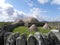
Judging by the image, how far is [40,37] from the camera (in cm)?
927

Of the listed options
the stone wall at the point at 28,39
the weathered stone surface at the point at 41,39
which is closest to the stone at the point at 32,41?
the stone wall at the point at 28,39

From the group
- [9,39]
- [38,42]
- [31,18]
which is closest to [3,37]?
[9,39]

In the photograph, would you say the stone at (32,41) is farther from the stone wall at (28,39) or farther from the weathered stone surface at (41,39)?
the weathered stone surface at (41,39)

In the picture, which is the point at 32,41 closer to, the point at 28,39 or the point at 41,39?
the point at 28,39

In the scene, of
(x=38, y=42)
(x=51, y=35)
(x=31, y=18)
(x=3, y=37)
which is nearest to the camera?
(x=38, y=42)

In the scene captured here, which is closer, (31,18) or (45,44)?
(45,44)

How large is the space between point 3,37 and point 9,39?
1290mm

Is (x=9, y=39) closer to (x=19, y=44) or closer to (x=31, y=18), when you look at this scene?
(x=19, y=44)

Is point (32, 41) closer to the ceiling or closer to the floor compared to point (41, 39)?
closer to the floor

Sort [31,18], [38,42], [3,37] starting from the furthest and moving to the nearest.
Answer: [31,18]
[3,37]
[38,42]

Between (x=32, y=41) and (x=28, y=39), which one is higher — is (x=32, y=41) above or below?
below

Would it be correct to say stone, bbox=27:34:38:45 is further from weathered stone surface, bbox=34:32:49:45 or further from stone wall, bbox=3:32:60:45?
weathered stone surface, bbox=34:32:49:45

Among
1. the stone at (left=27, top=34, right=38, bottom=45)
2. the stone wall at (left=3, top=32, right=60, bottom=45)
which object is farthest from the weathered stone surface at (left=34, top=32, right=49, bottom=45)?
the stone at (left=27, top=34, right=38, bottom=45)

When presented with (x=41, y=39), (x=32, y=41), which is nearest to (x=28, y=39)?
(x=32, y=41)
